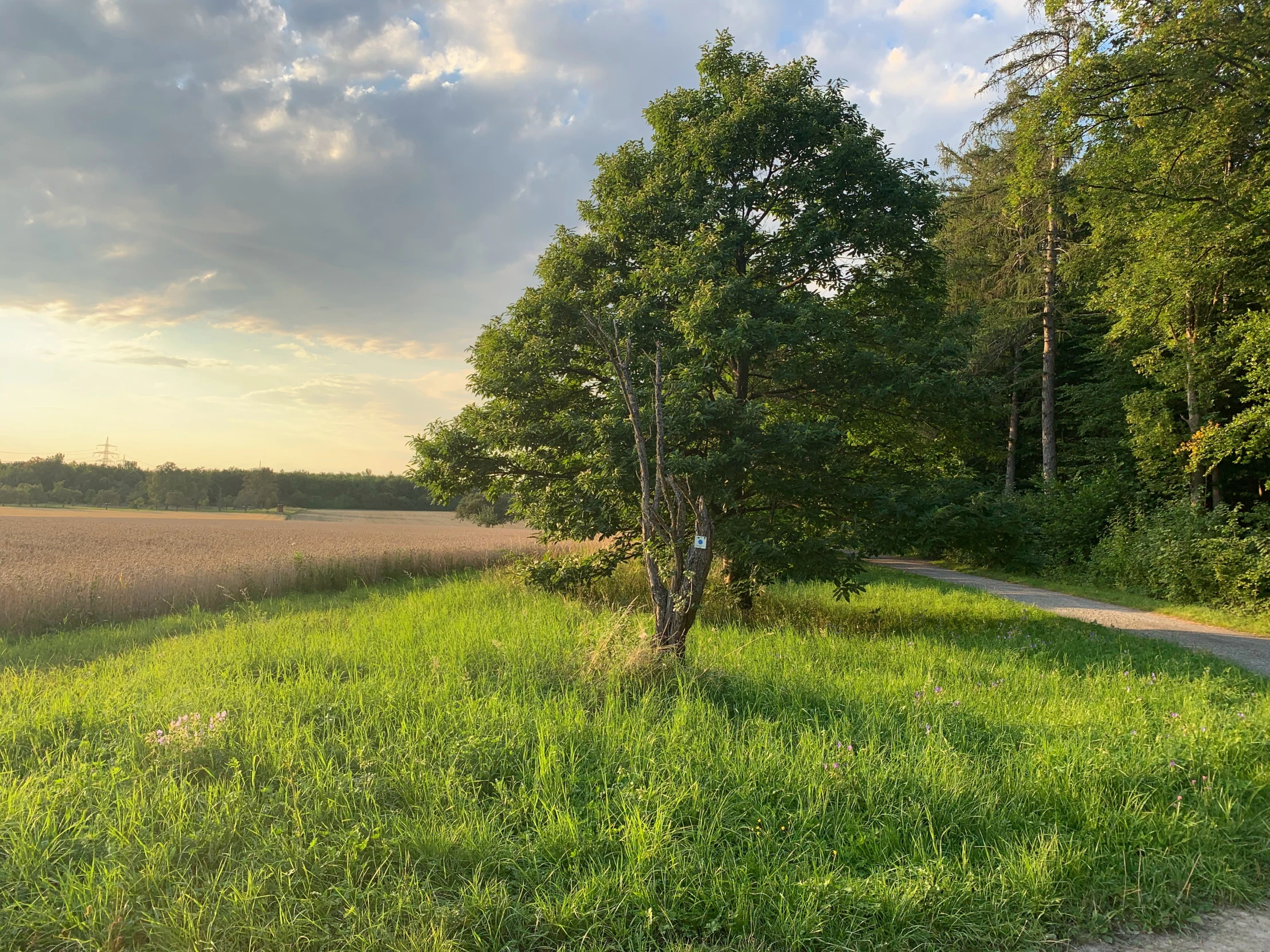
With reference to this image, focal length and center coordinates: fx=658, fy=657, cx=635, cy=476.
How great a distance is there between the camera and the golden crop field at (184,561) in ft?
37.5

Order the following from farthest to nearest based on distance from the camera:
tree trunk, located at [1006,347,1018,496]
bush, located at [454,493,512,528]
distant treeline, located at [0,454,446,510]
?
distant treeline, located at [0,454,446,510] < bush, located at [454,493,512,528] < tree trunk, located at [1006,347,1018,496]

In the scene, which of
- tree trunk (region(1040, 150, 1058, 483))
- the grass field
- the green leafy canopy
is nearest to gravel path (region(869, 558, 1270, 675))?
the grass field

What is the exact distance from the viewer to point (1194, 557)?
13812 millimetres

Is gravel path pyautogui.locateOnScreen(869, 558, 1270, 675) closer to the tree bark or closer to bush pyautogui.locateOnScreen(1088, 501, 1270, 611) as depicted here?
bush pyautogui.locateOnScreen(1088, 501, 1270, 611)

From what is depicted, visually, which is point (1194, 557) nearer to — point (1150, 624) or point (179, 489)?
point (1150, 624)

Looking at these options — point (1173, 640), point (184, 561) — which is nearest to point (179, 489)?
point (184, 561)

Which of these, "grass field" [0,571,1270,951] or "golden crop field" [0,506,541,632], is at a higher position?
"grass field" [0,571,1270,951]

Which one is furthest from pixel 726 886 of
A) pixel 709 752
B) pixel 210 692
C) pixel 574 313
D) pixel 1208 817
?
pixel 574 313

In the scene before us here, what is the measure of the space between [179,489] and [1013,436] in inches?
2203

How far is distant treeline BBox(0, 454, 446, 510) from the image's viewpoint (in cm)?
4853

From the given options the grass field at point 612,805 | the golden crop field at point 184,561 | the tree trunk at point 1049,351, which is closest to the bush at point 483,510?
the golden crop field at point 184,561

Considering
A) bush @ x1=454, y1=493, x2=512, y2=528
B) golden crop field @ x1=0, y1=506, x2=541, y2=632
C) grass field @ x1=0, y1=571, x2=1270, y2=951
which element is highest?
bush @ x1=454, y1=493, x2=512, y2=528

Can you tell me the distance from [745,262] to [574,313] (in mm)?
2908

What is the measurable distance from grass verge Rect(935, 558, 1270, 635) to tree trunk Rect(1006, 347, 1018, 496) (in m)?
5.21
